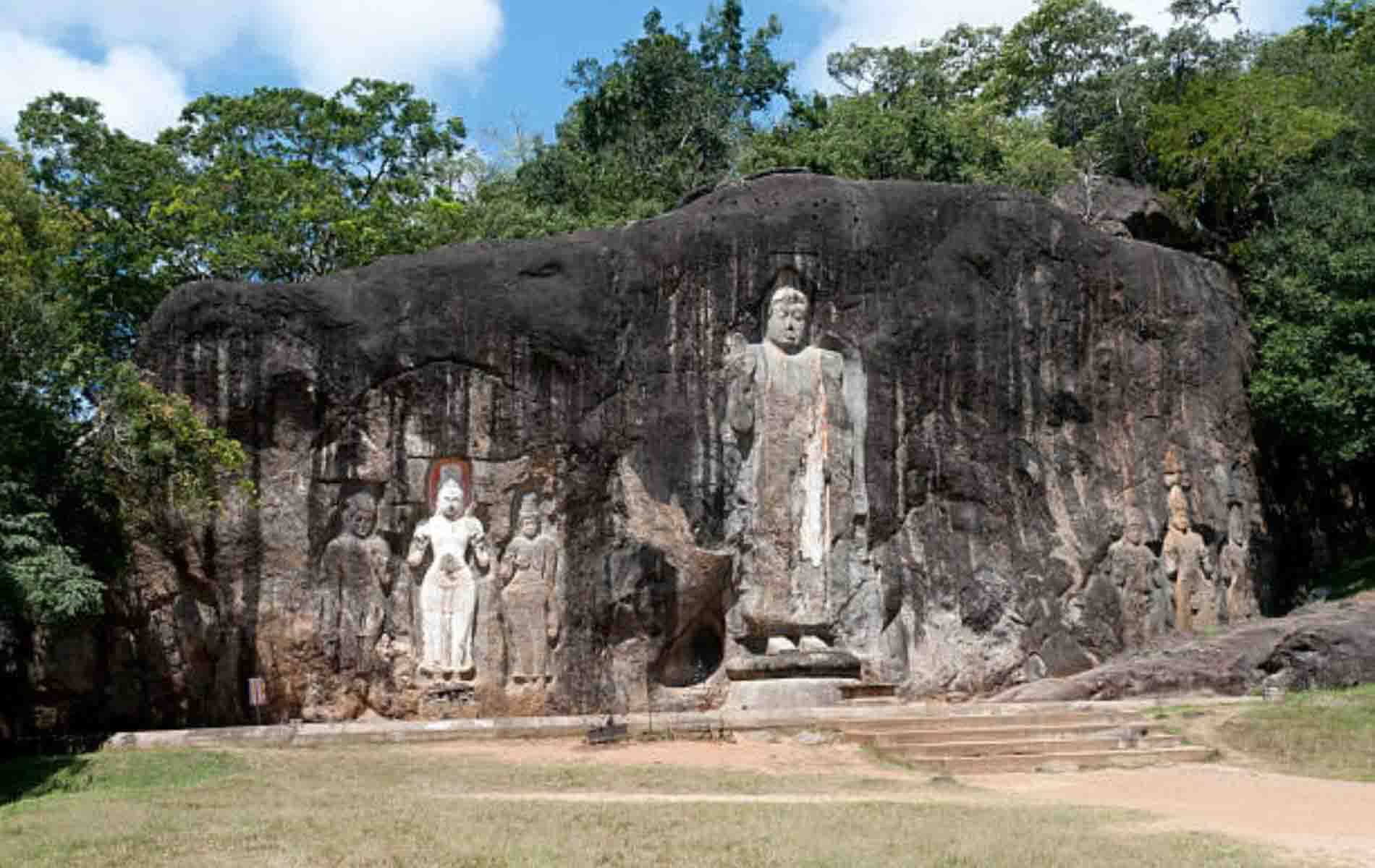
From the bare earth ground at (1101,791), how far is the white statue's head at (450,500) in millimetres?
4435

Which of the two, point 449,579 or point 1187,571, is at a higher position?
point 449,579

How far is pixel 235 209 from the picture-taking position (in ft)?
102

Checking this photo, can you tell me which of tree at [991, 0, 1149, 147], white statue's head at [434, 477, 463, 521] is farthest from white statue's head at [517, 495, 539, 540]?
tree at [991, 0, 1149, 147]

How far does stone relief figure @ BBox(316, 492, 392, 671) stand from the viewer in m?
21.2

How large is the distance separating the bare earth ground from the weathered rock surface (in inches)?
116

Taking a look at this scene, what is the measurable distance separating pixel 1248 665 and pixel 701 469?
295 inches

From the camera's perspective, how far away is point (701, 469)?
22578 mm

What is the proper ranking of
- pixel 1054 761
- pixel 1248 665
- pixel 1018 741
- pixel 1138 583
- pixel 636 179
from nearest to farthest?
pixel 1054 761 < pixel 1018 741 < pixel 1248 665 < pixel 1138 583 < pixel 636 179

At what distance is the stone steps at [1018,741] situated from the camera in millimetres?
16531

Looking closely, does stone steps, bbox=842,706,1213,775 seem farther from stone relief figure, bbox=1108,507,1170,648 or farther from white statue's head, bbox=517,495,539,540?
white statue's head, bbox=517,495,539,540

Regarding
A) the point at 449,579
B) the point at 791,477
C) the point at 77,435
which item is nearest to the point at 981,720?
the point at 791,477

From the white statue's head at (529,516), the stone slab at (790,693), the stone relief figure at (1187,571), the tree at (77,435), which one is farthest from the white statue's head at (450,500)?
the stone relief figure at (1187,571)

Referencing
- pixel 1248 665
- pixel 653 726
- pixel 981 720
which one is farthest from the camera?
pixel 1248 665

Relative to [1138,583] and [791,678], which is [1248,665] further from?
[791,678]
